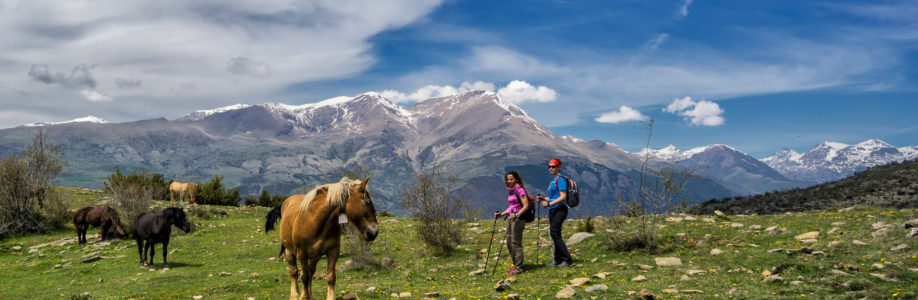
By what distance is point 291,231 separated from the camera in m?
8.90

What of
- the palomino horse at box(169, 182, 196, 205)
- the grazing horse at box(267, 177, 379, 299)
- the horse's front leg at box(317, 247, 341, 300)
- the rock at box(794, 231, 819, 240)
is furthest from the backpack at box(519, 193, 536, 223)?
the palomino horse at box(169, 182, 196, 205)

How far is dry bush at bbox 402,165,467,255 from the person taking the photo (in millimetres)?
17761

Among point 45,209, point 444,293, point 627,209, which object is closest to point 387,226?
point 627,209

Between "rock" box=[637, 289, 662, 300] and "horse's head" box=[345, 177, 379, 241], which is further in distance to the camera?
"rock" box=[637, 289, 662, 300]

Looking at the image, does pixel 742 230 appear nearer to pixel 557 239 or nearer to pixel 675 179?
pixel 675 179

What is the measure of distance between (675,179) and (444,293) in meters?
9.89

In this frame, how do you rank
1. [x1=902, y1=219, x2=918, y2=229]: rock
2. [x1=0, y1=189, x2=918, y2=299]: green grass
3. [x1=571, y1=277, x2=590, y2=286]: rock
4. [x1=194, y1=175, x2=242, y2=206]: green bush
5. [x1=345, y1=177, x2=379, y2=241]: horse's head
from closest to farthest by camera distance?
1. [x1=345, y1=177, x2=379, y2=241]: horse's head
2. [x1=0, y1=189, x2=918, y2=299]: green grass
3. [x1=571, y1=277, x2=590, y2=286]: rock
4. [x1=902, y1=219, x2=918, y2=229]: rock
5. [x1=194, y1=175, x2=242, y2=206]: green bush

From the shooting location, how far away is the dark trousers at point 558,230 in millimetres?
12680

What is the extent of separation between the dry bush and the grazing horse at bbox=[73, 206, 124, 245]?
630 inches

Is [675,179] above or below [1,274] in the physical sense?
above

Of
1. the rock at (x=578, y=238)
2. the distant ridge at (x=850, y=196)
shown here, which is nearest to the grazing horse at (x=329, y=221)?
the rock at (x=578, y=238)

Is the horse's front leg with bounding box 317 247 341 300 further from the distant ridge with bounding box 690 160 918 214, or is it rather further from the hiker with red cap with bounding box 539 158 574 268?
the distant ridge with bounding box 690 160 918 214

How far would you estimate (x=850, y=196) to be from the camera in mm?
37969

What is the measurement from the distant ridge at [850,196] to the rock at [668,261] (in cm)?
2760
